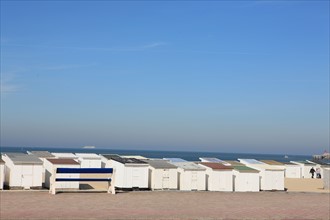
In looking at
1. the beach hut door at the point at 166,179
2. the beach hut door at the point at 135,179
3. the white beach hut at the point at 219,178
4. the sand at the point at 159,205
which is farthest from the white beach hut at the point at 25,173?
the white beach hut at the point at 219,178

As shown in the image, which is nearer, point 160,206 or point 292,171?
point 160,206

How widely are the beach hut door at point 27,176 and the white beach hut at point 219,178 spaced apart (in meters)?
7.99

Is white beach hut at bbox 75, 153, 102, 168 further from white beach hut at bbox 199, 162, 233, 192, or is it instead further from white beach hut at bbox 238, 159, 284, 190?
white beach hut at bbox 238, 159, 284, 190

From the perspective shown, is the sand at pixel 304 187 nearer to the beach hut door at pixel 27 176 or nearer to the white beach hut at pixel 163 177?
the white beach hut at pixel 163 177

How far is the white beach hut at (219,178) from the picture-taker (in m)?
22.4

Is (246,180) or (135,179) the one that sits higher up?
(135,179)

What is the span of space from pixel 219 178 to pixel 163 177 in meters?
2.78

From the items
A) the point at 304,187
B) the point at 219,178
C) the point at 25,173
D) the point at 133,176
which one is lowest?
the point at 304,187

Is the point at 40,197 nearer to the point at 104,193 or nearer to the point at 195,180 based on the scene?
the point at 104,193

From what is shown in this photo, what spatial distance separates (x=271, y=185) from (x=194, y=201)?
731 cm

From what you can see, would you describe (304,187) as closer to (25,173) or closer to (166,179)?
(166,179)

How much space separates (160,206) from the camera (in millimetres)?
16188

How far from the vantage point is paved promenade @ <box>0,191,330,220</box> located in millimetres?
14070

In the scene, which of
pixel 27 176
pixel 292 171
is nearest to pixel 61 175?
pixel 27 176
